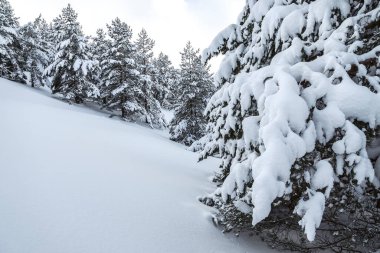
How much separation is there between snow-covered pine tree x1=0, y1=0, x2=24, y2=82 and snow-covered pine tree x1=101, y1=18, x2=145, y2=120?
904 centimetres

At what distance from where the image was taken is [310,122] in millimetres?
3094

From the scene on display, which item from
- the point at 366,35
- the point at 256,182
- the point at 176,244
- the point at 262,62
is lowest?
the point at 176,244

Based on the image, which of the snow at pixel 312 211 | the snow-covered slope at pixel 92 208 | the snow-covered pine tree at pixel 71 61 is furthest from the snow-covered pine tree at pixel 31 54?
the snow at pixel 312 211

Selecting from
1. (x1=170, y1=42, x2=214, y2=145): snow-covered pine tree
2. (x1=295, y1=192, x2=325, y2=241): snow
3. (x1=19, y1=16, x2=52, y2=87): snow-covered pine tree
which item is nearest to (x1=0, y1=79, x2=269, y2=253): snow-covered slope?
(x1=295, y1=192, x2=325, y2=241): snow

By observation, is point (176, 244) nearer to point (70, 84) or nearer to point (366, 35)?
point (366, 35)

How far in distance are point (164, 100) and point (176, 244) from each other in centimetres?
4478

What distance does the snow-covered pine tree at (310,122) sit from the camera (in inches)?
111

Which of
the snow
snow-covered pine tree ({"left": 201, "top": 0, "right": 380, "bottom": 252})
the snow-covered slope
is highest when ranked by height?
snow-covered pine tree ({"left": 201, "top": 0, "right": 380, "bottom": 252})

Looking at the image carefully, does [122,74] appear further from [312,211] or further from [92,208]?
[312,211]

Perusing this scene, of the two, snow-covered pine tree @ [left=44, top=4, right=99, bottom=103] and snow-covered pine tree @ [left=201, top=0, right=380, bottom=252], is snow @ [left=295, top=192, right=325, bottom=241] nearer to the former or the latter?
snow-covered pine tree @ [left=201, top=0, right=380, bottom=252]

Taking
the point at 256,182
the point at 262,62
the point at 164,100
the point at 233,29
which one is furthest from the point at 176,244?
the point at 164,100

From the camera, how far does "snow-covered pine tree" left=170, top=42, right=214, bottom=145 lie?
24422 millimetres

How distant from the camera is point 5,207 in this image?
136 inches

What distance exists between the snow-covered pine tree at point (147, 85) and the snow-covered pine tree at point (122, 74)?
838mm
